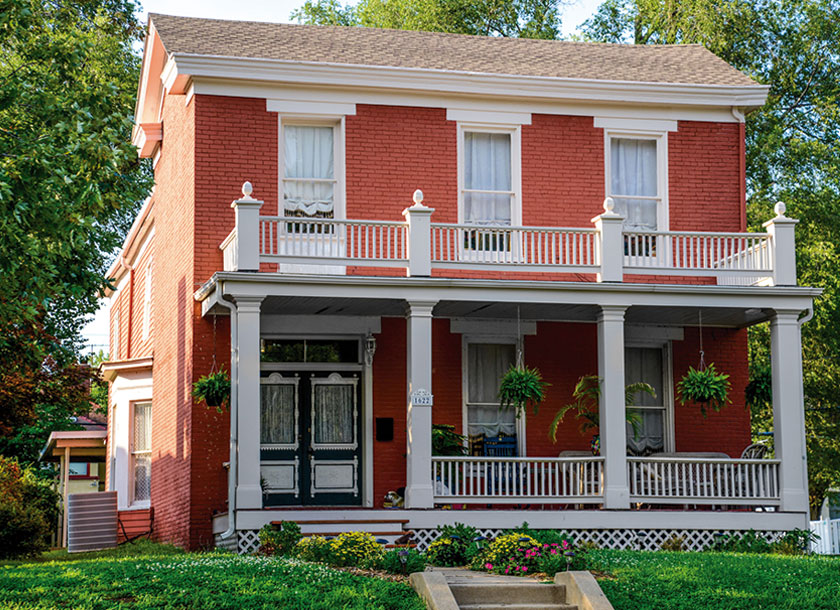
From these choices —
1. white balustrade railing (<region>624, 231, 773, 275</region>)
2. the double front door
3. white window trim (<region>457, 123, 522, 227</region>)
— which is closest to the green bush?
the double front door

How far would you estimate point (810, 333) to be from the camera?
3064cm

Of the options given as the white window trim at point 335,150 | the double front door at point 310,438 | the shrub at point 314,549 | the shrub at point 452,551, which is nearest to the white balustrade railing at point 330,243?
the white window trim at point 335,150

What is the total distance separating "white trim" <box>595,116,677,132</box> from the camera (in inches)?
893

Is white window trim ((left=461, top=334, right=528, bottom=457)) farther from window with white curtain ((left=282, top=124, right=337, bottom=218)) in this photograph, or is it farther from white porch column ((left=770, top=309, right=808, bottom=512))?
white porch column ((left=770, top=309, right=808, bottom=512))

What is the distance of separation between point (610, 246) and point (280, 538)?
7022 mm

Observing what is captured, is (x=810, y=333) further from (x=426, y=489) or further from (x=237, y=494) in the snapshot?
(x=237, y=494)

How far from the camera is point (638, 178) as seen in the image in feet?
75.3

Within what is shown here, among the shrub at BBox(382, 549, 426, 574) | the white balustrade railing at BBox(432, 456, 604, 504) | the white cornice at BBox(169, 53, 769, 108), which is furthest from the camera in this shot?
the white cornice at BBox(169, 53, 769, 108)

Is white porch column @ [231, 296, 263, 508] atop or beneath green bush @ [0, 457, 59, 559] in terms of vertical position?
atop

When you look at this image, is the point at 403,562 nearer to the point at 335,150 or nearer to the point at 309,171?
the point at 309,171

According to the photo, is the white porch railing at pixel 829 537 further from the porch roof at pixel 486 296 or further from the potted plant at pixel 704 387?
the potted plant at pixel 704 387

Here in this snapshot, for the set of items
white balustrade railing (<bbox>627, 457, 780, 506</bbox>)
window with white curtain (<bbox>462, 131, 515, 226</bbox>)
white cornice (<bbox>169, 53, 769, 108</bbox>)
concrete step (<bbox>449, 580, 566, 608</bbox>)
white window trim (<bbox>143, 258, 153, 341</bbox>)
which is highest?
white cornice (<bbox>169, 53, 769, 108</bbox>)

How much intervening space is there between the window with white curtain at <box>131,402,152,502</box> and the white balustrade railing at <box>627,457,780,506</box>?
31.4 ft

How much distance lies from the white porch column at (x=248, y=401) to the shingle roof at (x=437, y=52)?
16.4 feet
